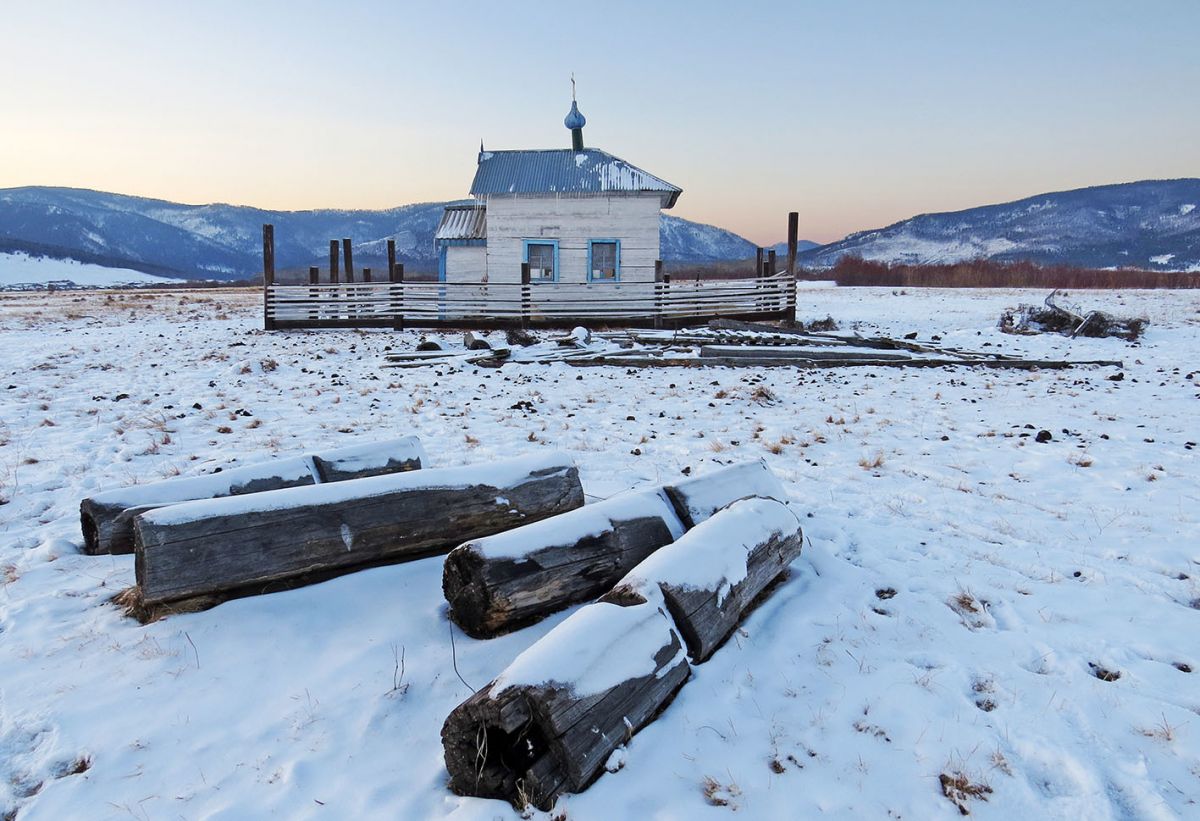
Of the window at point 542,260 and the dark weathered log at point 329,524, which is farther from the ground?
the window at point 542,260

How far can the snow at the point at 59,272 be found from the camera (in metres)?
132

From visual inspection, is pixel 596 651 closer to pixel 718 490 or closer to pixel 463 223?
pixel 718 490

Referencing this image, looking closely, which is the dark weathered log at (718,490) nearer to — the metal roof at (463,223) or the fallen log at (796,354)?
the fallen log at (796,354)

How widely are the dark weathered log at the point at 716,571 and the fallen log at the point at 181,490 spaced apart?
2.47 metres

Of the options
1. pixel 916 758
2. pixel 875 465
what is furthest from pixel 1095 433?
pixel 916 758

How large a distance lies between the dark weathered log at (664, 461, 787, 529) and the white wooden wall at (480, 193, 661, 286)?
64.3ft

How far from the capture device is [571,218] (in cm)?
2395

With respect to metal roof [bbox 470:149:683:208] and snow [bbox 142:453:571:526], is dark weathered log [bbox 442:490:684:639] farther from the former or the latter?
metal roof [bbox 470:149:683:208]

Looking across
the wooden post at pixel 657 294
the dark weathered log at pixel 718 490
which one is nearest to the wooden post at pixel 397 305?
the wooden post at pixel 657 294

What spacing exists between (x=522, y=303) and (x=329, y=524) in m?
18.8

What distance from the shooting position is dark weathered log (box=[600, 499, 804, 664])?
117 inches

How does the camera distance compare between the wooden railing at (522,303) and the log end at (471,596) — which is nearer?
the log end at (471,596)

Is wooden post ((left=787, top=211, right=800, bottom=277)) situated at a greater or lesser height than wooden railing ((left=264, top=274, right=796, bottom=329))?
greater

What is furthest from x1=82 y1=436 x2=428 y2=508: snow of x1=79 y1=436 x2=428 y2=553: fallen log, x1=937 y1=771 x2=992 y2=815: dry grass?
x1=937 y1=771 x2=992 y2=815: dry grass
